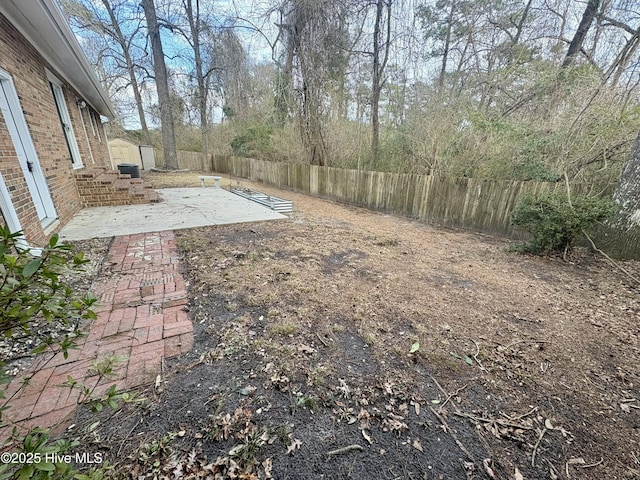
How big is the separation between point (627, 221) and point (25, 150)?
9.07m

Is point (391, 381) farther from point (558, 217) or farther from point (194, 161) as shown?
point (194, 161)

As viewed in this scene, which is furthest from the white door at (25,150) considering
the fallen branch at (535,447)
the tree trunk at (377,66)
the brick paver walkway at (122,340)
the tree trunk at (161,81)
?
the tree trunk at (161,81)

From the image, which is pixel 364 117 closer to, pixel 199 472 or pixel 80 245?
pixel 80 245

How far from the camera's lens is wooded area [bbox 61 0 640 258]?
202 inches

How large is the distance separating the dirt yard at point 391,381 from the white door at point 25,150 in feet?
9.16

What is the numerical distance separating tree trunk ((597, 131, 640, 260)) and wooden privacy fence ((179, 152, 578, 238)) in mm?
830

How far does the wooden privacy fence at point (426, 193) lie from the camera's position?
A: 5.90 meters

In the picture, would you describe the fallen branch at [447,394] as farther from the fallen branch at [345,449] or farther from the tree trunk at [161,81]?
the tree trunk at [161,81]

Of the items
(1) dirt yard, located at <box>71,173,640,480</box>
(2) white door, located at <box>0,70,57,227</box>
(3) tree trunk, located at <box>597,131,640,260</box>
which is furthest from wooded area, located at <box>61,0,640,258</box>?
(2) white door, located at <box>0,70,57,227</box>

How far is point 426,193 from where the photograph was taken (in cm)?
743

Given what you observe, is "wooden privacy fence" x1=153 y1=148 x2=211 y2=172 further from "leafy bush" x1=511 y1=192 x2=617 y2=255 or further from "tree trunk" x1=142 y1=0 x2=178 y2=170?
"leafy bush" x1=511 y1=192 x2=617 y2=255

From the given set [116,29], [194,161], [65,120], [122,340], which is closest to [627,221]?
[122,340]

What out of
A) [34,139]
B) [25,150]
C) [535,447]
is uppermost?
[34,139]

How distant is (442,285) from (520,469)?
2131mm
